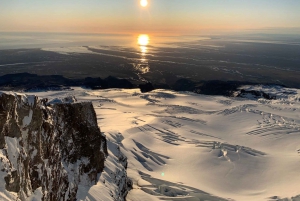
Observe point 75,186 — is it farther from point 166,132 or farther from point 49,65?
point 49,65

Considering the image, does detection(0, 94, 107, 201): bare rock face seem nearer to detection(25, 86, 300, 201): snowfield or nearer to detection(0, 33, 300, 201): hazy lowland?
detection(0, 33, 300, 201): hazy lowland

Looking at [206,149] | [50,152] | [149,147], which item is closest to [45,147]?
[50,152]

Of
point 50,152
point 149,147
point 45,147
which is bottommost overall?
point 149,147

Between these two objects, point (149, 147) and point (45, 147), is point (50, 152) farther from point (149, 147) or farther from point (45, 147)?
point (149, 147)

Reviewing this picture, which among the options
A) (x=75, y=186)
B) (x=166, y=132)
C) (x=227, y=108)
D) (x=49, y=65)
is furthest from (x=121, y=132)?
(x=49, y=65)

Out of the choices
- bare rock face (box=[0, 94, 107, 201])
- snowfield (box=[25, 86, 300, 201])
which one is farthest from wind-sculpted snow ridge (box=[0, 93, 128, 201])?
snowfield (box=[25, 86, 300, 201])

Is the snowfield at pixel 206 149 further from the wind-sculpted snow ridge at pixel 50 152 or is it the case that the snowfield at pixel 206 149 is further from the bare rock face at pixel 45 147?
the bare rock face at pixel 45 147
